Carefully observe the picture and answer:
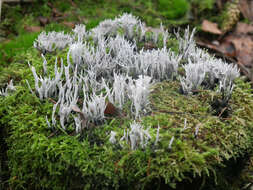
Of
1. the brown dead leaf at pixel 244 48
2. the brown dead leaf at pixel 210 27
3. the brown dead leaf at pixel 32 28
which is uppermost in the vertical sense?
the brown dead leaf at pixel 210 27

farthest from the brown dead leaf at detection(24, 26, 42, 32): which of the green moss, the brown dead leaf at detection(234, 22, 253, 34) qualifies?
the brown dead leaf at detection(234, 22, 253, 34)

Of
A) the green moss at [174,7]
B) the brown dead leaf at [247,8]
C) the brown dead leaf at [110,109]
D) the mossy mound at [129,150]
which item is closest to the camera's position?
the mossy mound at [129,150]

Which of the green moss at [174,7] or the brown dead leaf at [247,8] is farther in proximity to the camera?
the green moss at [174,7]

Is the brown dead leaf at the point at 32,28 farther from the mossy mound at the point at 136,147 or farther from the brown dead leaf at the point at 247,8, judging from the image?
the brown dead leaf at the point at 247,8

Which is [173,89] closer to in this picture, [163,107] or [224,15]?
[163,107]

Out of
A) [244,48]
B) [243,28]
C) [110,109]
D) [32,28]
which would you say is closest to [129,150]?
[110,109]

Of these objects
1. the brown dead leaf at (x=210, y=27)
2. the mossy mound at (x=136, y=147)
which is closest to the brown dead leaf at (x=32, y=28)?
the mossy mound at (x=136, y=147)

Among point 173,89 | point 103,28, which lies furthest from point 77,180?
point 103,28
